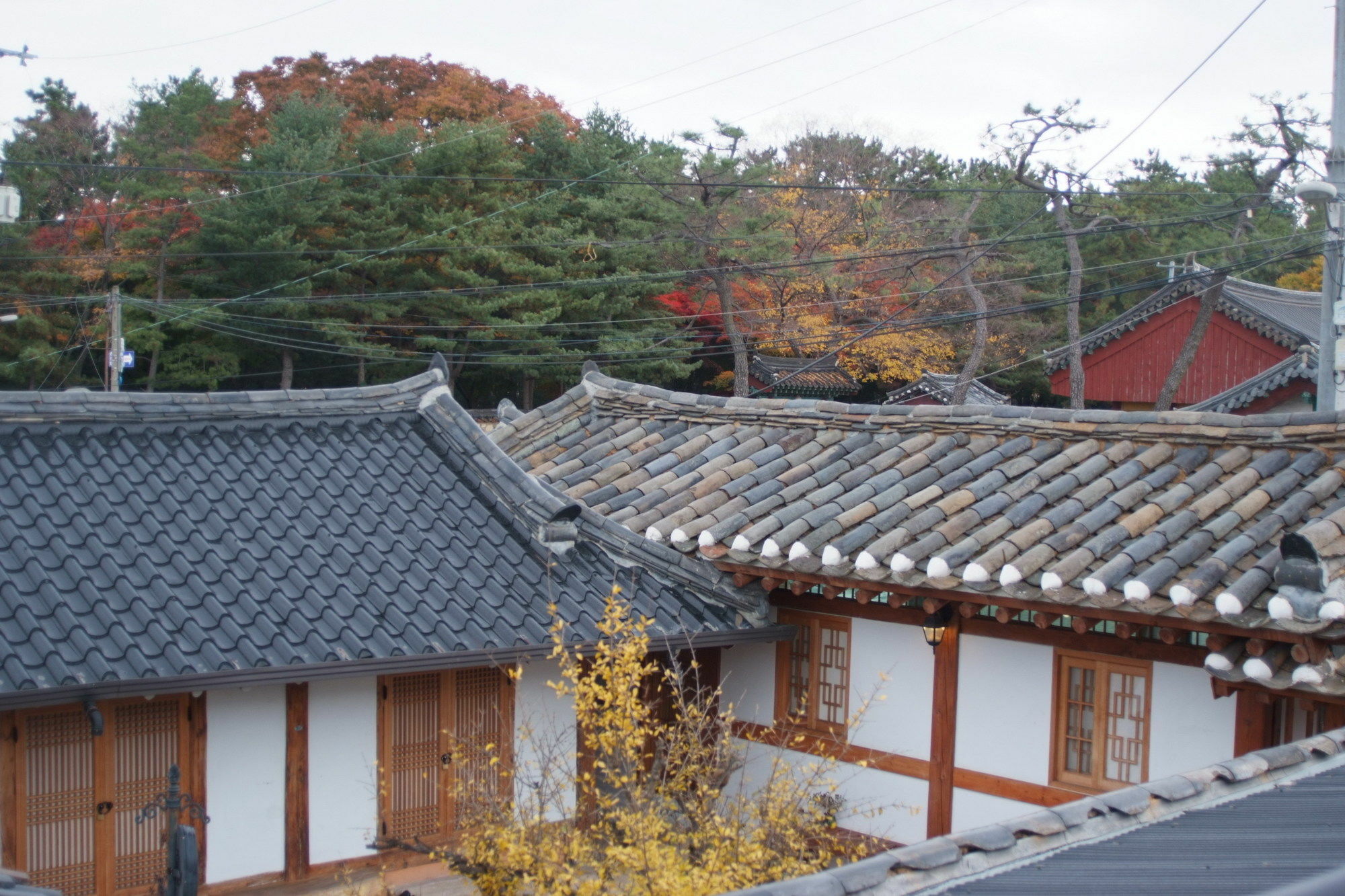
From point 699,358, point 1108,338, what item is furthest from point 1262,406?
point 699,358

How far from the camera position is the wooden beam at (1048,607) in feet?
23.8

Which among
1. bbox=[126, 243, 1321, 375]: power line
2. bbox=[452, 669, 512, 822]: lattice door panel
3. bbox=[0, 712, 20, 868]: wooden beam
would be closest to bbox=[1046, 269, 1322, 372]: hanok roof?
bbox=[126, 243, 1321, 375]: power line

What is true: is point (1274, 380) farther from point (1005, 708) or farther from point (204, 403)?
point (204, 403)

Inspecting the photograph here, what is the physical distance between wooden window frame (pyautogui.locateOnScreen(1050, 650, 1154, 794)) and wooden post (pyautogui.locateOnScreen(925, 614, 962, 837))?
85 centimetres

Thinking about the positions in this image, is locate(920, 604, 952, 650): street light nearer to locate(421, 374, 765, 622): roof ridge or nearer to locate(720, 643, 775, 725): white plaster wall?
locate(421, 374, 765, 622): roof ridge

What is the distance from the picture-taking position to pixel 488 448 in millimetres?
11344

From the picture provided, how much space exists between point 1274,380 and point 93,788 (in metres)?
24.8

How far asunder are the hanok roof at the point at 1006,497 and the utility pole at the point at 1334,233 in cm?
394

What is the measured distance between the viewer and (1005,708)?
9141 mm

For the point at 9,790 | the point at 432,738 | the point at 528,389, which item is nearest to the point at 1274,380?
Answer: the point at 528,389

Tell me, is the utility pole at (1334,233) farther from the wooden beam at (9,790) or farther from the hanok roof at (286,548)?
the wooden beam at (9,790)

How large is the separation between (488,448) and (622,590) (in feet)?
7.47

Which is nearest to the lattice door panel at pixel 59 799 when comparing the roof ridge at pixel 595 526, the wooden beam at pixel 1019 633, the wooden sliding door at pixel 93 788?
the wooden sliding door at pixel 93 788

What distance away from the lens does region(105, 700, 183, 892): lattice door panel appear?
8133mm
